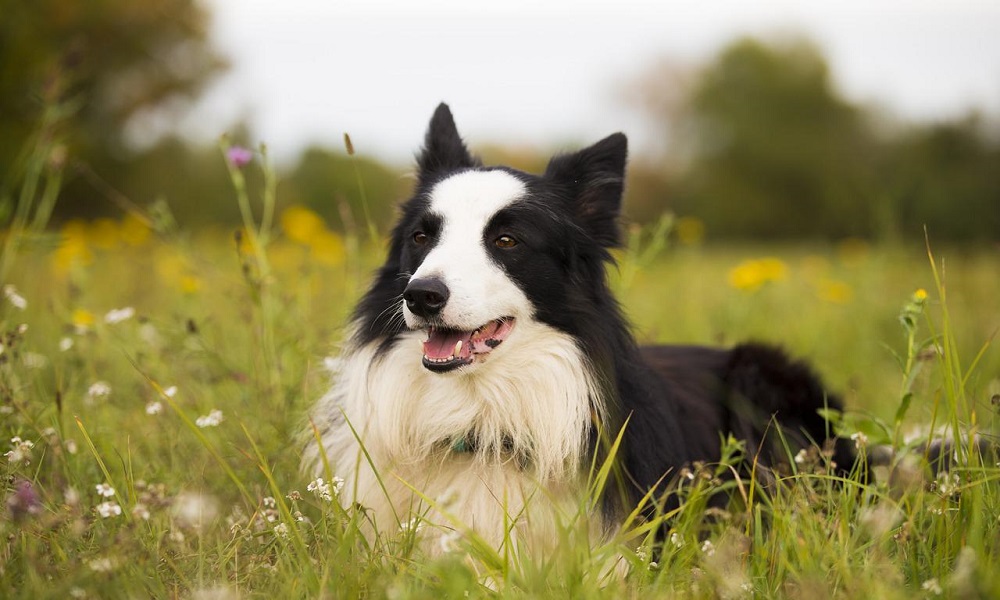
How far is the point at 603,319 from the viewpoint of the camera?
2.97 m

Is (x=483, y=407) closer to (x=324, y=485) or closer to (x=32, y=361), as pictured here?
(x=324, y=485)

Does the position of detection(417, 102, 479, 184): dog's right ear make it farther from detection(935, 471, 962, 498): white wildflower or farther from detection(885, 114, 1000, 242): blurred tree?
detection(885, 114, 1000, 242): blurred tree

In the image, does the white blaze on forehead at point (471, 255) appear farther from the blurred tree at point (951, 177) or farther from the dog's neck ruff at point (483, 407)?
the blurred tree at point (951, 177)

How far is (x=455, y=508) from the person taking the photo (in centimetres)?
274

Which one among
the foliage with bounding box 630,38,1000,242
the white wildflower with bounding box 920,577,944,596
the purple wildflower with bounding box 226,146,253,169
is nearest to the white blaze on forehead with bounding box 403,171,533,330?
the purple wildflower with bounding box 226,146,253,169

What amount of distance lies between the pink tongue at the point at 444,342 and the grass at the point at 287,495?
63 centimetres

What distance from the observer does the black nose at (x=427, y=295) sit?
8.45 ft

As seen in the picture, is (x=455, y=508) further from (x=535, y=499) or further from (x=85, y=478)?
(x=85, y=478)

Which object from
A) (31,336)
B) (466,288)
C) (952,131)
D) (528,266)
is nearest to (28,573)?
(466,288)

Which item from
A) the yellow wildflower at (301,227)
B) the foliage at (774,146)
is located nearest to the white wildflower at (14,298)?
the yellow wildflower at (301,227)

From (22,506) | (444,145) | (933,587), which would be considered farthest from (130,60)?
(933,587)

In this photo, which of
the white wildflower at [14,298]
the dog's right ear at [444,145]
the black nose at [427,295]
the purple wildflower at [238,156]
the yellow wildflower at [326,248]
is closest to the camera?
the black nose at [427,295]

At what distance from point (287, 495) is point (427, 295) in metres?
0.82

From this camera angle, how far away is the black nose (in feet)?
8.45
